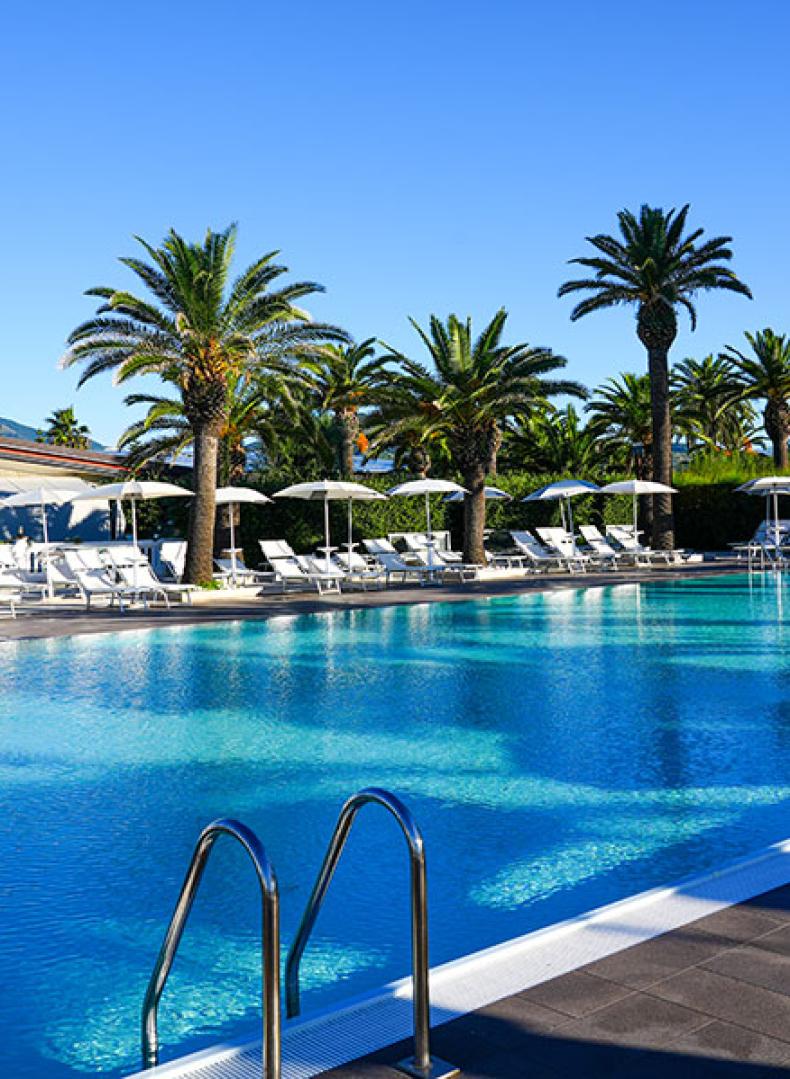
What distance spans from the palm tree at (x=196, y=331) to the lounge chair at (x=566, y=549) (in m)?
8.96

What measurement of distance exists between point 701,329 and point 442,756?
25.5 meters

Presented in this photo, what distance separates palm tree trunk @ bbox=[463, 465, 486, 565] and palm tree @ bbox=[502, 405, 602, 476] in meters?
12.0

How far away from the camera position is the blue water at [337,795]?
430 cm

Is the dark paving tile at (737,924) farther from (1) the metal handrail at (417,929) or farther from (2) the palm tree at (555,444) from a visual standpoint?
(2) the palm tree at (555,444)

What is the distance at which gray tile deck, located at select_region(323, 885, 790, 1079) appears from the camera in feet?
8.95

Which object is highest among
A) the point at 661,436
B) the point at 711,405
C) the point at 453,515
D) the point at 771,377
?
the point at 711,405

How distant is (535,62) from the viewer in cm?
2119

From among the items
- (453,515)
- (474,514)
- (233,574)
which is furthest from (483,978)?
(453,515)

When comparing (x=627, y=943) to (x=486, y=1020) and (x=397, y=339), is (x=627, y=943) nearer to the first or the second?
(x=486, y=1020)

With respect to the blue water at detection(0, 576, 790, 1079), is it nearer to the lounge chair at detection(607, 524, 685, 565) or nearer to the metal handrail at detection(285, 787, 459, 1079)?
the metal handrail at detection(285, 787, 459, 1079)

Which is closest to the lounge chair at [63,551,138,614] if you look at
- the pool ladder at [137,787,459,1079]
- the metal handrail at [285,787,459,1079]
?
the pool ladder at [137,787,459,1079]

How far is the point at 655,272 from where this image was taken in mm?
29297

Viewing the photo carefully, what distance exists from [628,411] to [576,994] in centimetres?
3637

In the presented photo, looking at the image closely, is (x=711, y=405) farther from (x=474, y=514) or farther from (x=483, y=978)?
(x=483, y=978)
